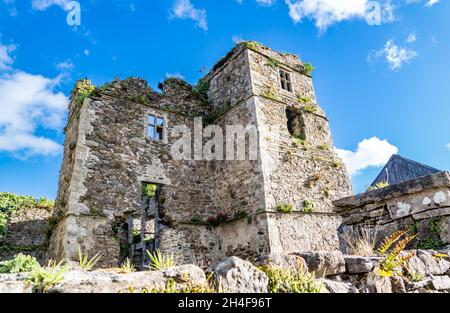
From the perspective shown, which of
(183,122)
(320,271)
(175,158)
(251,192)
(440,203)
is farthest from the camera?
(183,122)

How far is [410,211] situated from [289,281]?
2797 mm

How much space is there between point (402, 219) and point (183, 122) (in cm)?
982

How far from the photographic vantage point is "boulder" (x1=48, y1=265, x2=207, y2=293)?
2084 mm

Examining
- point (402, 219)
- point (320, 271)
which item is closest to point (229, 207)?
point (402, 219)

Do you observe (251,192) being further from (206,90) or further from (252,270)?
(252,270)

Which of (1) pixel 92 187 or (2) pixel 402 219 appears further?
(1) pixel 92 187

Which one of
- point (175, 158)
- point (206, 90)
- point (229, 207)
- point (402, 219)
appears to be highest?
point (206, 90)

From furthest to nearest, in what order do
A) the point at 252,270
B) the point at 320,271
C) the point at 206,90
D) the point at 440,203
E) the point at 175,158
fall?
1. the point at 206,90
2. the point at 175,158
3. the point at 440,203
4. the point at 320,271
5. the point at 252,270

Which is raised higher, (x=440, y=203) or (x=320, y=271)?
(x=440, y=203)

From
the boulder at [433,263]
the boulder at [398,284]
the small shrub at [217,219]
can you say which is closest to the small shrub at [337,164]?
the small shrub at [217,219]

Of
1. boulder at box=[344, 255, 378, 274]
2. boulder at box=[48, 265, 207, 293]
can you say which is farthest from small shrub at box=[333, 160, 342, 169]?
boulder at box=[48, 265, 207, 293]

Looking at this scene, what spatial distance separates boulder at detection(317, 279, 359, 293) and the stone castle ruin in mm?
6283

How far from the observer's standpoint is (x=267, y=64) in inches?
526

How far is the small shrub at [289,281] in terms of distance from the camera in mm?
2705
